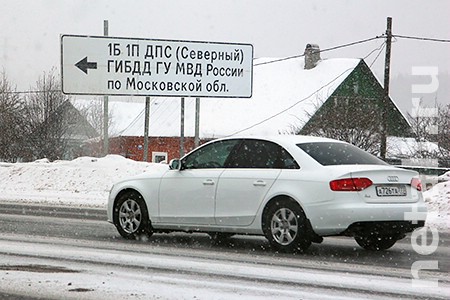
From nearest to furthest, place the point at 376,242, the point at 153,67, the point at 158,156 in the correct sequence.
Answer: the point at 376,242 → the point at 153,67 → the point at 158,156

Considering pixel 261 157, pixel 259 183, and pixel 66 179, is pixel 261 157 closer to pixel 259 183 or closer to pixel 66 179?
pixel 259 183

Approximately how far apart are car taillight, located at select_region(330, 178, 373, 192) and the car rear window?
1.36 feet

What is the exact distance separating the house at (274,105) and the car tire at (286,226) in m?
31.0

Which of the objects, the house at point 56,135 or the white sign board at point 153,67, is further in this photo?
the house at point 56,135

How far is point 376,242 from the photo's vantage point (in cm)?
1062

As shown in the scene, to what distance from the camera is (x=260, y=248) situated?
10664 mm

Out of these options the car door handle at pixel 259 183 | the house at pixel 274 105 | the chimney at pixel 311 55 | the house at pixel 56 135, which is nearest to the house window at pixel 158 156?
the house at pixel 274 105

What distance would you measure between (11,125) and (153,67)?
19211 millimetres

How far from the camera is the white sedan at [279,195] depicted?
967 centimetres

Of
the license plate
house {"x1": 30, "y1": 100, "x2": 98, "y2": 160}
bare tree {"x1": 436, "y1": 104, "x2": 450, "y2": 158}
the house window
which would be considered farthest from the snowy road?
the house window

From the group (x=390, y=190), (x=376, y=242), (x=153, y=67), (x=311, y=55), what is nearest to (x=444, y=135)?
(x=153, y=67)

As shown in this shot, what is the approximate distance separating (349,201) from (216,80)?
18.6 m

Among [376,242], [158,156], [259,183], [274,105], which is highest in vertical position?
[274,105]

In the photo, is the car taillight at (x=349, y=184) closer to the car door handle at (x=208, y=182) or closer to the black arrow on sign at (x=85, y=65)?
the car door handle at (x=208, y=182)
